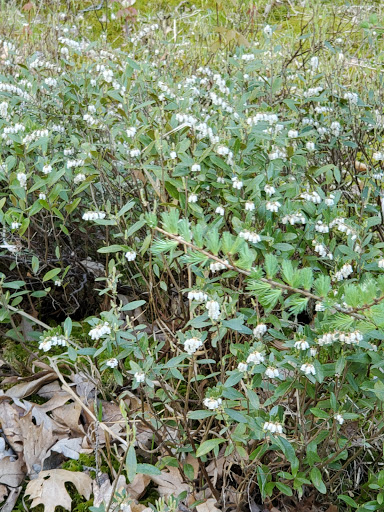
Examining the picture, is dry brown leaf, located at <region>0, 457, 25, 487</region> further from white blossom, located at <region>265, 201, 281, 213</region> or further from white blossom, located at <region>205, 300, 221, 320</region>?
white blossom, located at <region>265, 201, 281, 213</region>

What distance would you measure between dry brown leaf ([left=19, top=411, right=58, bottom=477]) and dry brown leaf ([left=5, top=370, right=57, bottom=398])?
0.17 meters

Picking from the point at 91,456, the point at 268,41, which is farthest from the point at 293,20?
the point at 91,456

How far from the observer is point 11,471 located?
2021 millimetres

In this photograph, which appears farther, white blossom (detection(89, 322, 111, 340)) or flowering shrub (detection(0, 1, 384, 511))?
white blossom (detection(89, 322, 111, 340))

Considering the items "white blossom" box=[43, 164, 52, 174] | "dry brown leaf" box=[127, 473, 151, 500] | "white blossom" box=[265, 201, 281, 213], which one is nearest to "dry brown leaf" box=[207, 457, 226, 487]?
"dry brown leaf" box=[127, 473, 151, 500]

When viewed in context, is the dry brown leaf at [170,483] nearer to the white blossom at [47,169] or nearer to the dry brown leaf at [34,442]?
the dry brown leaf at [34,442]

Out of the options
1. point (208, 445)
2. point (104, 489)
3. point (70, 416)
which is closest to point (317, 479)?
point (208, 445)

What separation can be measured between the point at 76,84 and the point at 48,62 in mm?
352

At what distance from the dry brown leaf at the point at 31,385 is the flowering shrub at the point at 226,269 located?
0.65 feet

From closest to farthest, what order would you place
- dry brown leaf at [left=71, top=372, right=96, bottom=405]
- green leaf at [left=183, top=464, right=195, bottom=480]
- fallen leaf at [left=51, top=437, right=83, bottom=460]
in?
green leaf at [left=183, top=464, right=195, bottom=480], fallen leaf at [left=51, top=437, right=83, bottom=460], dry brown leaf at [left=71, top=372, right=96, bottom=405]

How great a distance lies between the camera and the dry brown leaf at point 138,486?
1.96m

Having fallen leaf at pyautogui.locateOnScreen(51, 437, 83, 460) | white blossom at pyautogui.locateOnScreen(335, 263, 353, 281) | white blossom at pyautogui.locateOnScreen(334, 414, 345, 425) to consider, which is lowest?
fallen leaf at pyautogui.locateOnScreen(51, 437, 83, 460)

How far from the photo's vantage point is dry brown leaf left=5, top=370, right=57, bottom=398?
2.30 meters

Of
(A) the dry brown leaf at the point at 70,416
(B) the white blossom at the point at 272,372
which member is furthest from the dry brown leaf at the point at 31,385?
(B) the white blossom at the point at 272,372
